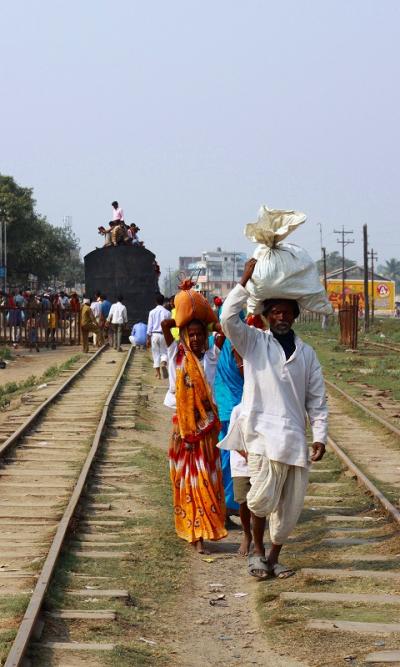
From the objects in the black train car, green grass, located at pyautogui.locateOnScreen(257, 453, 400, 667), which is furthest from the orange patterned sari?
the black train car

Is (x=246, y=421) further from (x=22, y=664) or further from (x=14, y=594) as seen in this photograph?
(x=22, y=664)

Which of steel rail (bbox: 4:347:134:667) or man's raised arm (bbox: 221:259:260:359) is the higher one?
man's raised arm (bbox: 221:259:260:359)

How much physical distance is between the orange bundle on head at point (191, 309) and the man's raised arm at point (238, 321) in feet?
3.55

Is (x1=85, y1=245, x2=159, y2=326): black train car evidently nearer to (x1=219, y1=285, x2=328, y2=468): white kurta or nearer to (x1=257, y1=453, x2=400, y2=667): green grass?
(x1=257, y1=453, x2=400, y2=667): green grass

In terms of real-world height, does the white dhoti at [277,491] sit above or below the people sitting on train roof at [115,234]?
below

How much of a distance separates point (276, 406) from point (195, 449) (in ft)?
4.50

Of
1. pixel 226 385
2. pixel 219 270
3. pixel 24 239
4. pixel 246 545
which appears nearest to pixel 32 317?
pixel 226 385

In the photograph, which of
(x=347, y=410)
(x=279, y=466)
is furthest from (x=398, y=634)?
(x=347, y=410)

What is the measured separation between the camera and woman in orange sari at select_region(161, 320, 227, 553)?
742 centimetres

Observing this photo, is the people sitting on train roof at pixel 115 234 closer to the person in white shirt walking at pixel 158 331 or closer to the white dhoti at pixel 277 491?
the person in white shirt walking at pixel 158 331

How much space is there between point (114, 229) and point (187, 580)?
28.9 meters

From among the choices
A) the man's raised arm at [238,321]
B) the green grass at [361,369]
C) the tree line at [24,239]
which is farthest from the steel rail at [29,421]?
the tree line at [24,239]

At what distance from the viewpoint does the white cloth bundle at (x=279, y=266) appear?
6211mm

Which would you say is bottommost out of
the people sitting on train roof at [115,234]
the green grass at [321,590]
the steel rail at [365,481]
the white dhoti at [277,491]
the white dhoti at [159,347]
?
the green grass at [321,590]
